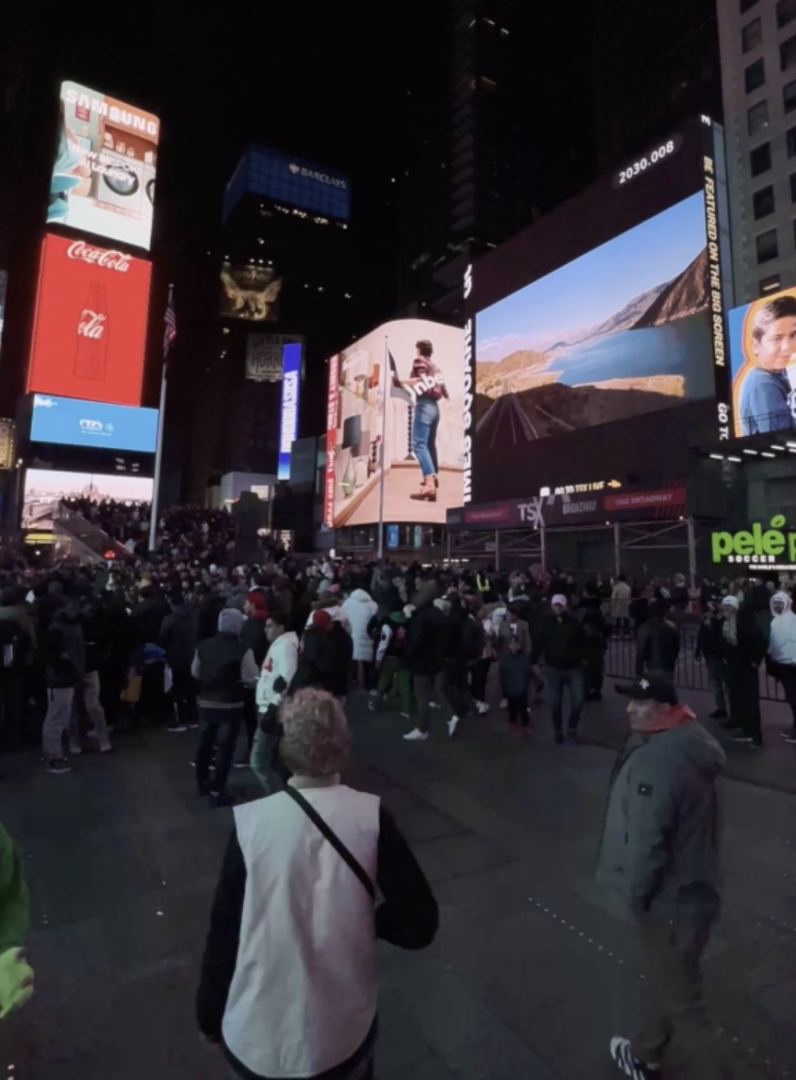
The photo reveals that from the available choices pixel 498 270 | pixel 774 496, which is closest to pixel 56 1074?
pixel 774 496

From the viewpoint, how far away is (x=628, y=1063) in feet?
9.20

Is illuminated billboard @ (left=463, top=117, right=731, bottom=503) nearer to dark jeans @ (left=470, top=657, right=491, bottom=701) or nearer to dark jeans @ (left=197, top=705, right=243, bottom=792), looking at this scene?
dark jeans @ (left=470, top=657, right=491, bottom=701)

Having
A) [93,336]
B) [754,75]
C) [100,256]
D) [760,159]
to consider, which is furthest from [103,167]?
[760,159]

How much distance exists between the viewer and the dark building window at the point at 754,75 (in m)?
40.9

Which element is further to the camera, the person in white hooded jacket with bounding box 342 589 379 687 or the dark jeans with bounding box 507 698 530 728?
the person in white hooded jacket with bounding box 342 589 379 687

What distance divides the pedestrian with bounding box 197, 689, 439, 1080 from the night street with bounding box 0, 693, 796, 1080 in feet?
5.02

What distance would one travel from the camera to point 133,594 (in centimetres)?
1253

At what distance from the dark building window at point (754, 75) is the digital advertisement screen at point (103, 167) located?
1772 inches

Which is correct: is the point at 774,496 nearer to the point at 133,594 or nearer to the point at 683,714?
the point at 133,594

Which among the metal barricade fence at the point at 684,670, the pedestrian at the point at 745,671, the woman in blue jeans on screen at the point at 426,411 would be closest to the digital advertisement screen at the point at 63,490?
the woman in blue jeans on screen at the point at 426,411

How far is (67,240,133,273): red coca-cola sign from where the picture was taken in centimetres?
4575

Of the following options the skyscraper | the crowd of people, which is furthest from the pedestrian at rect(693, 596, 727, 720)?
the skyscraper

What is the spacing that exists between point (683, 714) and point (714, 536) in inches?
929

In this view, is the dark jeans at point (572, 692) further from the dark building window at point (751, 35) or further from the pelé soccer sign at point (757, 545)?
the dark building window at point (751, 35)
